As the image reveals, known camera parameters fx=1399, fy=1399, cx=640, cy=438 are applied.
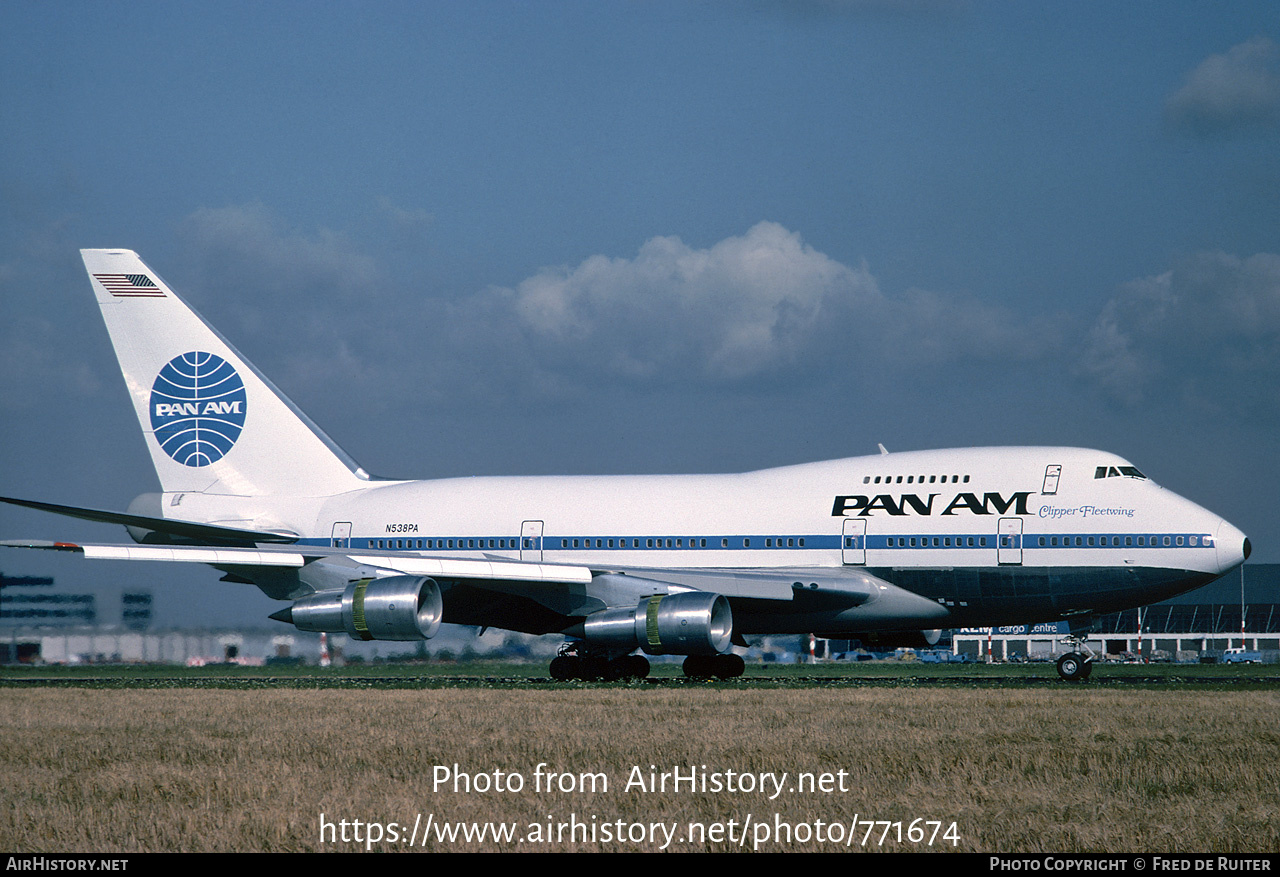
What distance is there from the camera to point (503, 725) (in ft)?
60.0

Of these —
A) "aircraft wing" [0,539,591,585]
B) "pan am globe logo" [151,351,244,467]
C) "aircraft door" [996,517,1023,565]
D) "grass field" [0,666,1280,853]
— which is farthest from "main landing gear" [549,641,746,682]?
"pan am globe logo" [151,351,244,467]

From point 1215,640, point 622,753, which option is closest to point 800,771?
point 622,753

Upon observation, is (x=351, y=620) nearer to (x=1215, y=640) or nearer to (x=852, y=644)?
(x=852, y=644)

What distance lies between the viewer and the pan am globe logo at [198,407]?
36.8 meters

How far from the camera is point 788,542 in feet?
A: 100

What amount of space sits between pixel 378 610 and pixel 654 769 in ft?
48.5

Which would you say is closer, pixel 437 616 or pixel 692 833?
pixel 692 833

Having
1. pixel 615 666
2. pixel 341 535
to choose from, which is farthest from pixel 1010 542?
pixel 341 535

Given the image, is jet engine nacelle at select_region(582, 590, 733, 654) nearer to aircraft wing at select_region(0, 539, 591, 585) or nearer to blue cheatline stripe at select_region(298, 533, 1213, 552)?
aircraft wing at select_region(0, 539, 591, 585)

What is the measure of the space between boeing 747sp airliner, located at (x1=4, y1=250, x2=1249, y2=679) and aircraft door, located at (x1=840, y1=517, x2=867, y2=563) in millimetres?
48

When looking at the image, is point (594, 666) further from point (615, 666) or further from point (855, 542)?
point (855, 542)

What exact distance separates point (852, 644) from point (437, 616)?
35.8 metres

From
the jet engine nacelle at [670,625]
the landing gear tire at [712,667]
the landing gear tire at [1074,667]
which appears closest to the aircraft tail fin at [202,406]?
the landing gear tire at [712,667]
